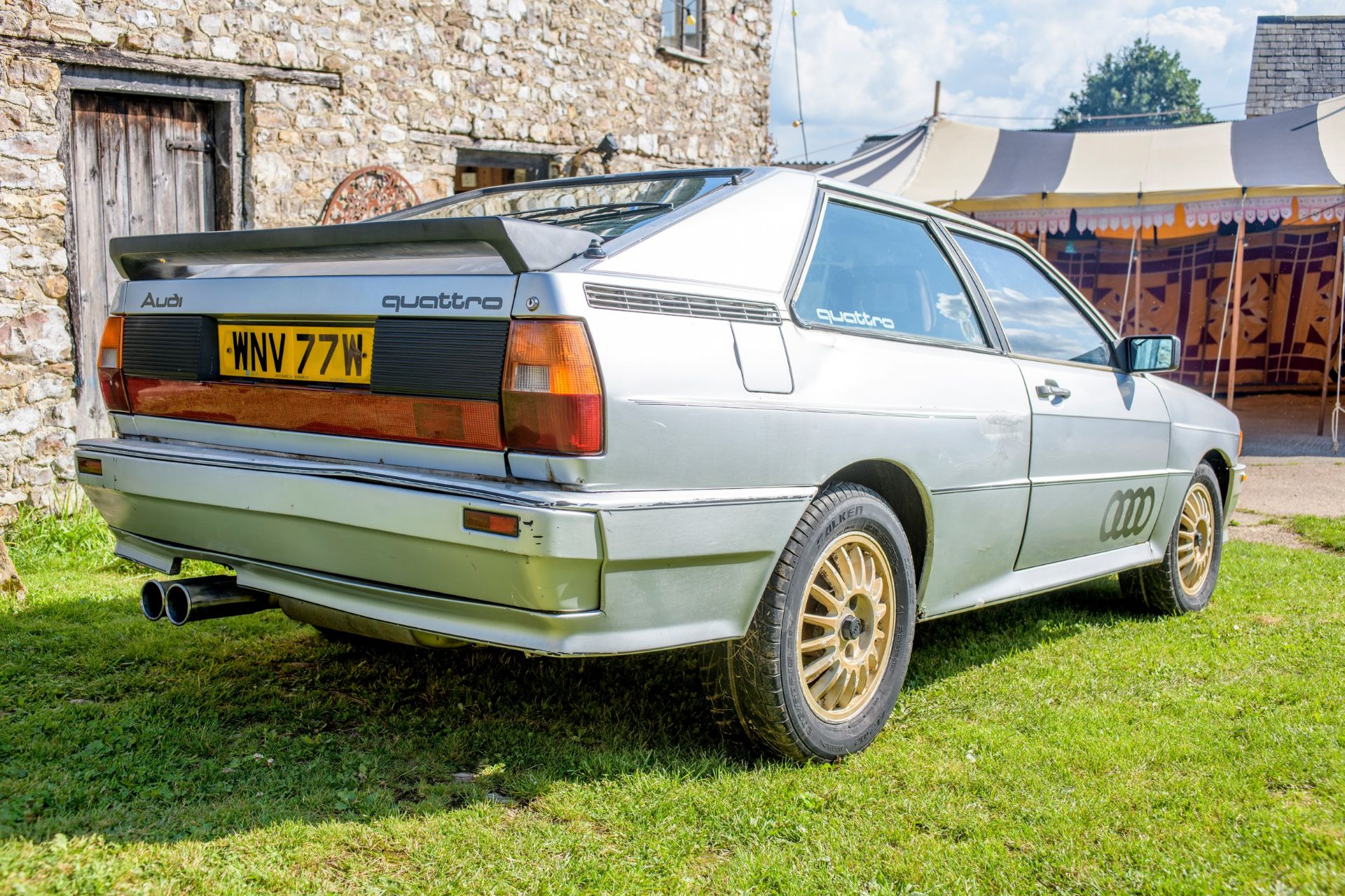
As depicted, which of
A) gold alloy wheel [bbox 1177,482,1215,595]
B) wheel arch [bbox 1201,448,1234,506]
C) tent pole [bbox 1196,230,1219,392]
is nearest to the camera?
gold alloy wheel [bbox 1177,482,1215,595]

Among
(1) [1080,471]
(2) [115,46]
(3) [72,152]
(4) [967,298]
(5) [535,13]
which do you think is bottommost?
(1) [1080,471]

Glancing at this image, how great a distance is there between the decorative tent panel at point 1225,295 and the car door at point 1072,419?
1058cm

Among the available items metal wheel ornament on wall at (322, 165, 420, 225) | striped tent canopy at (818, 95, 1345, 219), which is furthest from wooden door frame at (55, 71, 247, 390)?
striped tent canopy at (818, 95, 1345, 219)

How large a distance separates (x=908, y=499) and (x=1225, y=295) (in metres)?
13.2

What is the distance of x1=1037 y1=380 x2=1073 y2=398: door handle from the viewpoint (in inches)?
149

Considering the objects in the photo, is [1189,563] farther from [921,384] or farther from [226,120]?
[226,120]

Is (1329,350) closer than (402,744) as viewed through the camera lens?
No

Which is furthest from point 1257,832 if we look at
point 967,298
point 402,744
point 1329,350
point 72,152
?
point 1329,350

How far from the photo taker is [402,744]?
3.00 m

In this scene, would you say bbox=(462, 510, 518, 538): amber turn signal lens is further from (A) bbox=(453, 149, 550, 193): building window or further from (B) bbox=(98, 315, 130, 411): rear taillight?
(A) bbox=(453, 149, 550, 193): building window

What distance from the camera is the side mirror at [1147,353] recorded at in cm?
436

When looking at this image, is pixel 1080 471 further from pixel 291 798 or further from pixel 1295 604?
pixel 291 798

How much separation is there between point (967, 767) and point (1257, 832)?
0.70 meters

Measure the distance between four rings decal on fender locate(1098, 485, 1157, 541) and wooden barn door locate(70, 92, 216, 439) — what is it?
5377 millimetres
